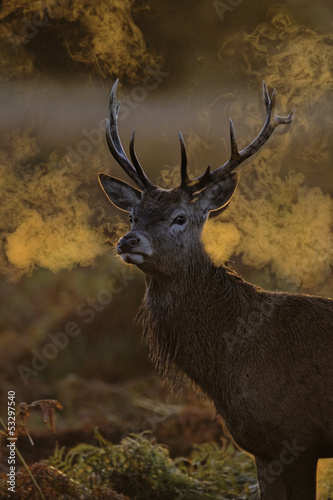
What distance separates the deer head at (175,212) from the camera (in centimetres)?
452

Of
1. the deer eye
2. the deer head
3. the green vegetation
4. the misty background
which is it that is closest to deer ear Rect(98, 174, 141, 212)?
the deer head

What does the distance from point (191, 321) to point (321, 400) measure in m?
1.01

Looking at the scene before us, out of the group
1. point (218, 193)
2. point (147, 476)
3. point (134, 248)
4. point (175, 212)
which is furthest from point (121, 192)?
point (147, 476)

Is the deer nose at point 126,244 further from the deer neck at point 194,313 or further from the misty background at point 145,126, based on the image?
the misty background at point 145,126

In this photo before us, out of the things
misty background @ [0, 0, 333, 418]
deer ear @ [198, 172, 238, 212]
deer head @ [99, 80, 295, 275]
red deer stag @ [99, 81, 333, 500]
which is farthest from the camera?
misty background @ [0, 0, 333, 418]

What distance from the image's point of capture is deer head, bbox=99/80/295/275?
452cm

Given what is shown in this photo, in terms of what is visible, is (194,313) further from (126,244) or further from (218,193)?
(218,193)

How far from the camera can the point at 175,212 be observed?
470 cm

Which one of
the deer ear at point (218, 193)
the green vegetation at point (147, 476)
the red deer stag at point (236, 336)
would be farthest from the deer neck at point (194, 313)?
the green vegetation at point (147, 476)

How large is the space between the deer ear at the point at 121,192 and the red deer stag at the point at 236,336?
0.16 meters

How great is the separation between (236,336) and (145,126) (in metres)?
5.83

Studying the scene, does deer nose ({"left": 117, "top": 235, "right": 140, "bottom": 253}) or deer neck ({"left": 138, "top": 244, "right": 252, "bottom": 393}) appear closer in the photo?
deer nose ({"left": 117, "top": 235, "right": 140, "bottom": 253})

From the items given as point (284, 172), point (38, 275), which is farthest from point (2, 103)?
point (284, 172)

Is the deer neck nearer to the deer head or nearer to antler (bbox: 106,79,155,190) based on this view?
the deer head
